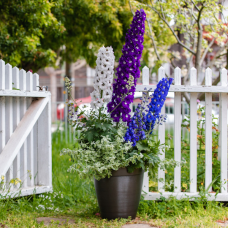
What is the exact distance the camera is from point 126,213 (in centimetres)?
274

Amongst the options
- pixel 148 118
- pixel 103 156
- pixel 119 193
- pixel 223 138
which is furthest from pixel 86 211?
pixel 223 138

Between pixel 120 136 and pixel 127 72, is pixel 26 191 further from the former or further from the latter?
pixel 127 72

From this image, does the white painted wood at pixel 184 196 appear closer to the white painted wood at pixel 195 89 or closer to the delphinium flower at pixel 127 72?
the delphinium flower at pixel 127 72

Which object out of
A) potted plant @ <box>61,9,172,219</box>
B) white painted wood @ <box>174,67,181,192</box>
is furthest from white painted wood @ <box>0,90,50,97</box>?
white painted wood @ <box>174,67,181,192</box>

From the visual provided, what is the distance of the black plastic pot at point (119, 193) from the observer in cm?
267

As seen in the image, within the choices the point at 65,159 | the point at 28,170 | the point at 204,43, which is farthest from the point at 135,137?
the point at 204,43

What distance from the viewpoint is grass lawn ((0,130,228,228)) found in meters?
2.71

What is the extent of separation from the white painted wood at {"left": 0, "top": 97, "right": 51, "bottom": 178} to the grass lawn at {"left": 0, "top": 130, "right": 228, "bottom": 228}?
40cm

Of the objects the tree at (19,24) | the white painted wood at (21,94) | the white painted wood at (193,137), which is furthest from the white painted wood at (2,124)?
the tree at (19,24)

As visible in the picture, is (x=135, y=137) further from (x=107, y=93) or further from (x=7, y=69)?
(x=7, y=69)

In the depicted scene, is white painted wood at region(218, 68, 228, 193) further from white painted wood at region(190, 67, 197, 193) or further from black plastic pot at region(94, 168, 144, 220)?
black plastic pot at region(94, 168, 144, 220)

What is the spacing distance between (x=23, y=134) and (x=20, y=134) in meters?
0.04

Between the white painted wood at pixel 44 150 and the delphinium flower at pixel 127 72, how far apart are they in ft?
3.42

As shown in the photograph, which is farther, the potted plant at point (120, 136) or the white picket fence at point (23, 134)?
the white picket fence at point (23, 134)
